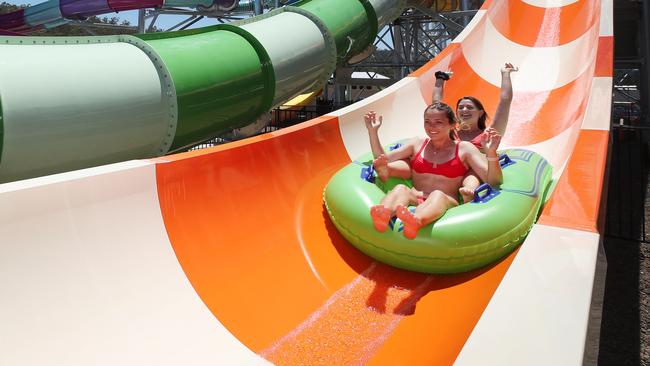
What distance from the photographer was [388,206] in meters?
1.91

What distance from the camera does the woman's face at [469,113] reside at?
2.66m

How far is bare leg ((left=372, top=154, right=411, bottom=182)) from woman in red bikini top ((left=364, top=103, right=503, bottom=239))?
0.02 meters

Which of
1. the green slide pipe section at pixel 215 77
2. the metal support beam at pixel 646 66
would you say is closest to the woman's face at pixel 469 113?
the green slide pipe section at pixel 215 77

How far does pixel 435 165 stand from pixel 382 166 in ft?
0.80

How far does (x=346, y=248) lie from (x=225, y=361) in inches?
32.0

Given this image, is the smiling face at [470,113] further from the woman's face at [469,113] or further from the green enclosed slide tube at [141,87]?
the green enclosed slide tube at [141,87]

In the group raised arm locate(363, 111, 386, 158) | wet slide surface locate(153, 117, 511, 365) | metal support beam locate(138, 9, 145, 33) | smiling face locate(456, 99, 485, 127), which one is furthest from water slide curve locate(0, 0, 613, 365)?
metal support beam locate(138, 9, 145, 33)

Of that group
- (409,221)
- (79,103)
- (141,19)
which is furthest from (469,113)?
(141,19)

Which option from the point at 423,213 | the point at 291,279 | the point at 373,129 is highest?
the point at 373,129

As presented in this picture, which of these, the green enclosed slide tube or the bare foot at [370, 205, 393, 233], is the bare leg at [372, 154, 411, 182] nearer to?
the bare foot at [370, 205, 393, 233]

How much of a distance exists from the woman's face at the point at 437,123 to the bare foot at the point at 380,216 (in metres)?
0.52

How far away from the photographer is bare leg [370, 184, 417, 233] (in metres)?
1.85

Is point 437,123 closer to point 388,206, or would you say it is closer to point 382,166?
point 382,166

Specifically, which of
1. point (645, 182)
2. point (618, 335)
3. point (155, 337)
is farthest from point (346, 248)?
point (645, 182)
